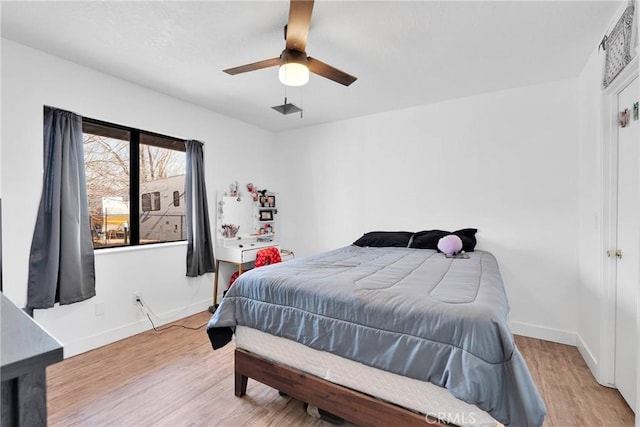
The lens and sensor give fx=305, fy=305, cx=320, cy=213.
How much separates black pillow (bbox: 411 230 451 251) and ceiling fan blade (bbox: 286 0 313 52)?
→ 2.27m

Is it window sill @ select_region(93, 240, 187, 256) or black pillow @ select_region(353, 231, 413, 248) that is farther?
black pillow @ select_region(353, 231, 413, 248)

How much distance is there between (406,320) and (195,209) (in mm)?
2850

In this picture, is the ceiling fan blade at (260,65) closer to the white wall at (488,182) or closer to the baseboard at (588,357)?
the white wall at (488,182)

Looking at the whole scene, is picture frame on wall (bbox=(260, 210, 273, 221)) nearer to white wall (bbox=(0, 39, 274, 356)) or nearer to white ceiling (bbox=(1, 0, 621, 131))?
white wall (bbox=(0, 39, 274, 356))

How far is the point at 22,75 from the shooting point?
232cm

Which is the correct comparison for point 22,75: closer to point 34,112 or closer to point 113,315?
point 34,112

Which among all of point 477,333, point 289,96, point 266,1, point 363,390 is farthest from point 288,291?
point 289,96

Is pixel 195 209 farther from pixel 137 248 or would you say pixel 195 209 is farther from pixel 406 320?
pixel 406 320

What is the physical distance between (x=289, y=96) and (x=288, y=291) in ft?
7.57

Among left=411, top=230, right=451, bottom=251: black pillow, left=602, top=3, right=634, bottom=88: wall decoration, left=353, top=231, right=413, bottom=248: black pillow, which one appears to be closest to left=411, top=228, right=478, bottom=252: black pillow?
left=411, top=230, right=451, bottom=251: black pillow

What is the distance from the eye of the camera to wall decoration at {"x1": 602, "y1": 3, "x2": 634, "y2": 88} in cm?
177

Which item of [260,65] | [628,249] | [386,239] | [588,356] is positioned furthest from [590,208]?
[260,65]

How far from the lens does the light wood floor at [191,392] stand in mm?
1810

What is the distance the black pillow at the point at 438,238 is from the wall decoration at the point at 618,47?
1.59m
